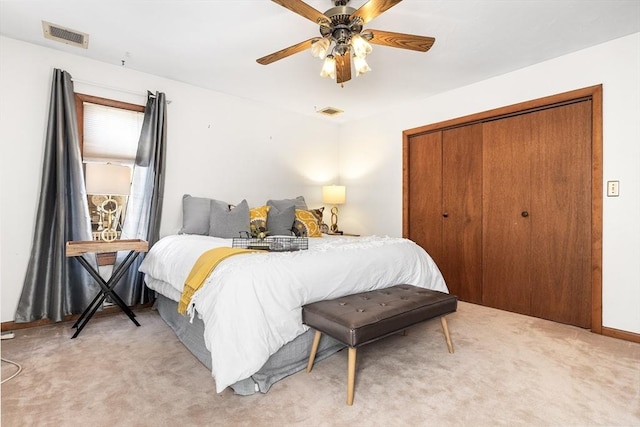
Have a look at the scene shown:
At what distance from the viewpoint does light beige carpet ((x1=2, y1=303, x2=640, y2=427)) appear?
1.57 metres

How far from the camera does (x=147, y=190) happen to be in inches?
128

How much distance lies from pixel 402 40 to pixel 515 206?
216 cm

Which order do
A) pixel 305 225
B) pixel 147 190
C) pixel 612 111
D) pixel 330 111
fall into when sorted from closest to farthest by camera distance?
1. pixel 612 111
2. pixel 147 190
3. pixel 305 225
4. pixel 330 111

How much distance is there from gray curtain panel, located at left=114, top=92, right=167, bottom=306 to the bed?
0.39 meters

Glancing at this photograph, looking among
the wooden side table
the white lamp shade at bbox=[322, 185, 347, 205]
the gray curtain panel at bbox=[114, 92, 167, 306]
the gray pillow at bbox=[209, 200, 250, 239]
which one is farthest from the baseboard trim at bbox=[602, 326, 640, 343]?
the gray curtain panel at bbox=[114, 92, 167, 306]

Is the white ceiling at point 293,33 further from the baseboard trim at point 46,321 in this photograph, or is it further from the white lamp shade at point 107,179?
the baseboard trim at point 46,321

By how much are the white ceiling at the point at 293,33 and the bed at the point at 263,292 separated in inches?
65.7

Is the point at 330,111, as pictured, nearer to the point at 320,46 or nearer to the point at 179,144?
the point at 179,144

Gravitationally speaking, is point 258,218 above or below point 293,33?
below

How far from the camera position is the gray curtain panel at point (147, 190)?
3.19m

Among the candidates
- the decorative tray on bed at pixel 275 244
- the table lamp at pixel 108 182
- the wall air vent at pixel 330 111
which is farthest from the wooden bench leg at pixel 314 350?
the wall air vent at pixel 330 111

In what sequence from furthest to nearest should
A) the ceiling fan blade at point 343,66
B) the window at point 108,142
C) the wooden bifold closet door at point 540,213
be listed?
1. the window at point 108,142
2. the wooden bifold closet door at point 540,213
3. the ceiling fan blade at point 343,66

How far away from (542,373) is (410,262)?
1082mm

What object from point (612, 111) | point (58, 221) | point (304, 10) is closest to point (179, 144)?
point (58, 221)
